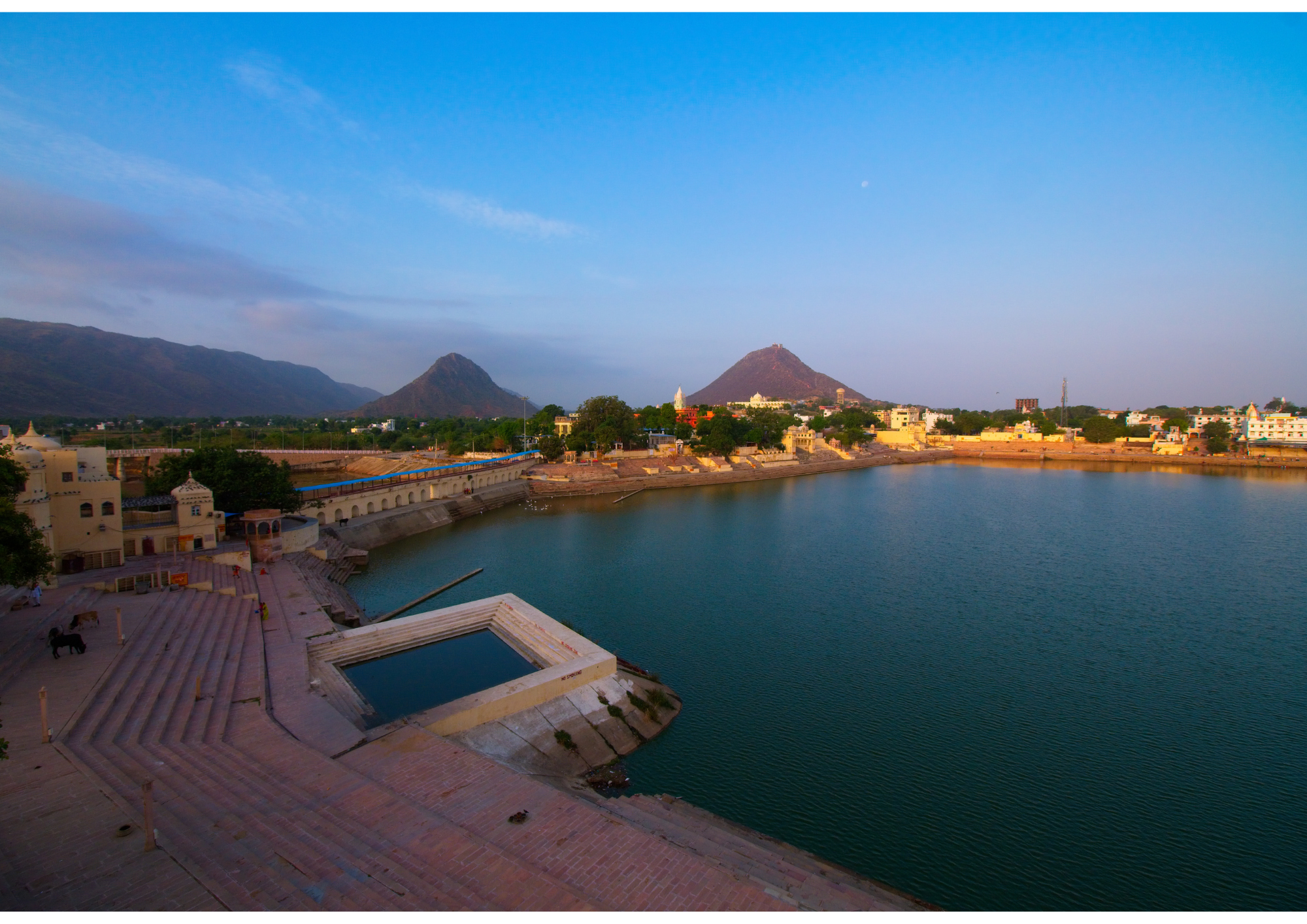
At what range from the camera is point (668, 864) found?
677 cm

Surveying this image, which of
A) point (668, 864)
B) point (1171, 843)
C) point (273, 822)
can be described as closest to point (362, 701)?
point (273, 822)

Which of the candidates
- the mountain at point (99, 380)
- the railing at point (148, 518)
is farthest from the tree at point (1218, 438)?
the mountain at point (99, 380)

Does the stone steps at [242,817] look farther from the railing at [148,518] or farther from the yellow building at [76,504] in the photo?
the railing at [148,518]

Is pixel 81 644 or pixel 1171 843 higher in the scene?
pixel 81 644

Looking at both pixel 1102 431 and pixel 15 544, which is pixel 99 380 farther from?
pixel 1102 431

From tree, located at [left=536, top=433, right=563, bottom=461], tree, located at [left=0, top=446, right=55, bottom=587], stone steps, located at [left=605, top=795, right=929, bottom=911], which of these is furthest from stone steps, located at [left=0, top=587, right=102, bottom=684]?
tree, located at [left=536, top=433, right=563, bottom=461]

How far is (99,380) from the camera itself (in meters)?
133

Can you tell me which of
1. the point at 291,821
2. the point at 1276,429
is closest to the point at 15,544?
the point at 291,821

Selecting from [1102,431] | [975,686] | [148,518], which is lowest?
[975,686]

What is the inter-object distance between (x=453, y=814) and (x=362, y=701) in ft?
17.5

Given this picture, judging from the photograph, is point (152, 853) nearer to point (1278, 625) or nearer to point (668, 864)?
point (668, 864)

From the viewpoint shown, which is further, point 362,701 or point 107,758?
Answer: point 362,701

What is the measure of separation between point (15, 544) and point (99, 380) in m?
169

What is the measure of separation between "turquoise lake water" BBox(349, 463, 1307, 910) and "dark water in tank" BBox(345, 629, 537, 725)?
3.31 metres
